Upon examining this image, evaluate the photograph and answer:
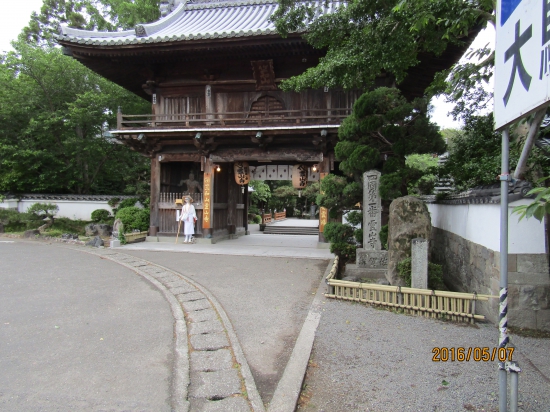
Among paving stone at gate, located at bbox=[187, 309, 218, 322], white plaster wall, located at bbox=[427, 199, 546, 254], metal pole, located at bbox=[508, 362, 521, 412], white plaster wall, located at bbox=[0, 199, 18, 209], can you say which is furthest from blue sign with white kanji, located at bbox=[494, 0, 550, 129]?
white plaster wall, located at bbox=[0, 199, 18, 209]

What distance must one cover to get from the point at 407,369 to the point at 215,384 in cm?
183

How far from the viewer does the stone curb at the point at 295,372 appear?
106 inches

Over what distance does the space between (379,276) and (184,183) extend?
9.31m

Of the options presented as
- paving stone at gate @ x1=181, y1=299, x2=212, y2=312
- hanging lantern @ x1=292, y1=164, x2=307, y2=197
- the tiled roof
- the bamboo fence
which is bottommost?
paving stone at gate @ x1=181, y1=299, x2=212, y2=312

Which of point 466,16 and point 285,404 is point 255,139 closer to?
point 466,16

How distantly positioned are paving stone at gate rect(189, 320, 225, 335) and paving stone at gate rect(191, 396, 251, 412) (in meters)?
1.45

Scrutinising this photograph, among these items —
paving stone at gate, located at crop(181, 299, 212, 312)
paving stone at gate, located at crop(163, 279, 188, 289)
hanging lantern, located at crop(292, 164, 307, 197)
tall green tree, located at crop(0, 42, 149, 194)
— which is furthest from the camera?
tall green tree, located at crop(0, 42, 149, 194)

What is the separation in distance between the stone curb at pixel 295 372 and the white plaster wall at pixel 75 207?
14852mm

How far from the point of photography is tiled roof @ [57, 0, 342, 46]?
10.8m

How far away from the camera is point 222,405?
8.80 feet

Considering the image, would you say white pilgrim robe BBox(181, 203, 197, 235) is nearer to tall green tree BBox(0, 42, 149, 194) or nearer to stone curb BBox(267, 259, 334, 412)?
tall green tree BBox(0, 42, 149, 194)

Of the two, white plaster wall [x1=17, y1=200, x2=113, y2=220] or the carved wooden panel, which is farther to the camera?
white plaster wall [x1=17, y1=200, x2=113, y2=220]

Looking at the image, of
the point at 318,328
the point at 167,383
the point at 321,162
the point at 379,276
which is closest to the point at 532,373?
the point at 318,328
